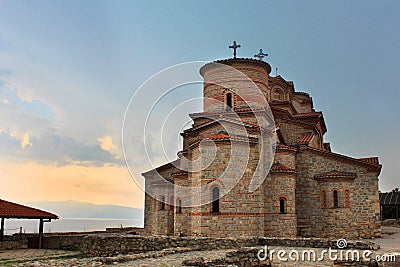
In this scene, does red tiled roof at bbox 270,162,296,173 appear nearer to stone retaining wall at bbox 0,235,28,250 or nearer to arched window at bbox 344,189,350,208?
arched window at bbox 344,189,350,208

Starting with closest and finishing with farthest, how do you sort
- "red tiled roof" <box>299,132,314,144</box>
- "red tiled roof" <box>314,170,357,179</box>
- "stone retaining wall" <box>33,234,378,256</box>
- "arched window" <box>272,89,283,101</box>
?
"stone retaining wall" <box>33,234,378,256</box>, "red tiled roof" <box>314,170,357,179</box>, "red tiled roof" <box>299,132,314,144</box>, "arched window" <box>272,89,283,101</box>

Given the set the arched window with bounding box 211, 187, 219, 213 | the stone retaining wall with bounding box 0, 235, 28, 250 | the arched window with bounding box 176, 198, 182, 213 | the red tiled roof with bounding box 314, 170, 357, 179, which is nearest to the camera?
the arched window with bounding box 211, 187, 219, 213

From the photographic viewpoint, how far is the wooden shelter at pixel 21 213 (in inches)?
641

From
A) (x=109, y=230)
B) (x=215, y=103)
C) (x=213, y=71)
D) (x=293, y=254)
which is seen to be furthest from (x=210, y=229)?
(x=109, y=230)

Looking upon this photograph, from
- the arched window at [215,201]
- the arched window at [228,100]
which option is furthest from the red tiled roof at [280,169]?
the arched window at [228,100]

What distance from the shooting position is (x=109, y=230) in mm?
23312

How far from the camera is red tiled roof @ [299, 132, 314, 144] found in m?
17.7

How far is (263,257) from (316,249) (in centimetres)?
261

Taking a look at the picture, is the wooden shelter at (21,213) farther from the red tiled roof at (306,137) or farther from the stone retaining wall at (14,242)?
the red tiled roof at (306,137)

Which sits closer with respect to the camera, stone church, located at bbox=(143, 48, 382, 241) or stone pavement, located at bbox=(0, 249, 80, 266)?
stone pavement, located at bbox=(0, 249, 80, 266)

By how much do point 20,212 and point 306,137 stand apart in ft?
43.6

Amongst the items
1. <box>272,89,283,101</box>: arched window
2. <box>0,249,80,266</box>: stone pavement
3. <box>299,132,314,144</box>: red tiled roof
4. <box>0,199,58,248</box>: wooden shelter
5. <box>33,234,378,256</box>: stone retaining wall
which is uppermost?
<box>272,89,283,101</box>: arched window

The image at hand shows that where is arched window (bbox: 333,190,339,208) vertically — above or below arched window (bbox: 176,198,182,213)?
above

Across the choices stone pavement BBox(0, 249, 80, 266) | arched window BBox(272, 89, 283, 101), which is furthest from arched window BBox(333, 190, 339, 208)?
stone pavement BBox(0, 249, 80, 266)
